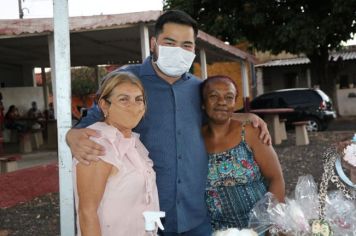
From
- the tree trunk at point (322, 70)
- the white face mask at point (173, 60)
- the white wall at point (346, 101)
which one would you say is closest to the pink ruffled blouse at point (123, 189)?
the white face mask at point (173, 60)

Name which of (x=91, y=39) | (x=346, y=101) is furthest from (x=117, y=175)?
(x=346, y=101)

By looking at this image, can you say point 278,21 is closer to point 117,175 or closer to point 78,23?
point 78,23

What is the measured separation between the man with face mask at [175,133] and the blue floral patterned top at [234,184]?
55mm

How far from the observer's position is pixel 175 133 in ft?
7.44

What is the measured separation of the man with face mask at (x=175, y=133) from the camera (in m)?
2.25

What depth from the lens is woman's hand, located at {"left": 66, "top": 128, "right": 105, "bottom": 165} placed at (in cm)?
181

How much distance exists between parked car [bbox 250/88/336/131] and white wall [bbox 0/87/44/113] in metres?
7.86

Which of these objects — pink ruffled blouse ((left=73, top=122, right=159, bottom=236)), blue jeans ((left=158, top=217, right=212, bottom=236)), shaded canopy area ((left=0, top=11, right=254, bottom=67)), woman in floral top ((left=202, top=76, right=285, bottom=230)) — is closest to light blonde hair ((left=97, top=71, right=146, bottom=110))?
pink ruffled blouse ((left=73, top=122, right=159, bottom=236))

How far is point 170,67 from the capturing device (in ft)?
7.72

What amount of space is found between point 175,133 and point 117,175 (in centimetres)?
49

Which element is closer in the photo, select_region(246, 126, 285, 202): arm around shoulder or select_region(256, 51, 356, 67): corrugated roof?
select_region(246, 126, 285, 202): arm around shoulder

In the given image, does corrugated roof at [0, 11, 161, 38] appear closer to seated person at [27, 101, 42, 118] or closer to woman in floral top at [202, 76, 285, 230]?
woman in floral top at [202, 76, 285, 230]

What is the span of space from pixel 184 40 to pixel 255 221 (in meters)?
0.93

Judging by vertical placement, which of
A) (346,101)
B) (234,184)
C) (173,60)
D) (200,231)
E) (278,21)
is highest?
(278,21)
